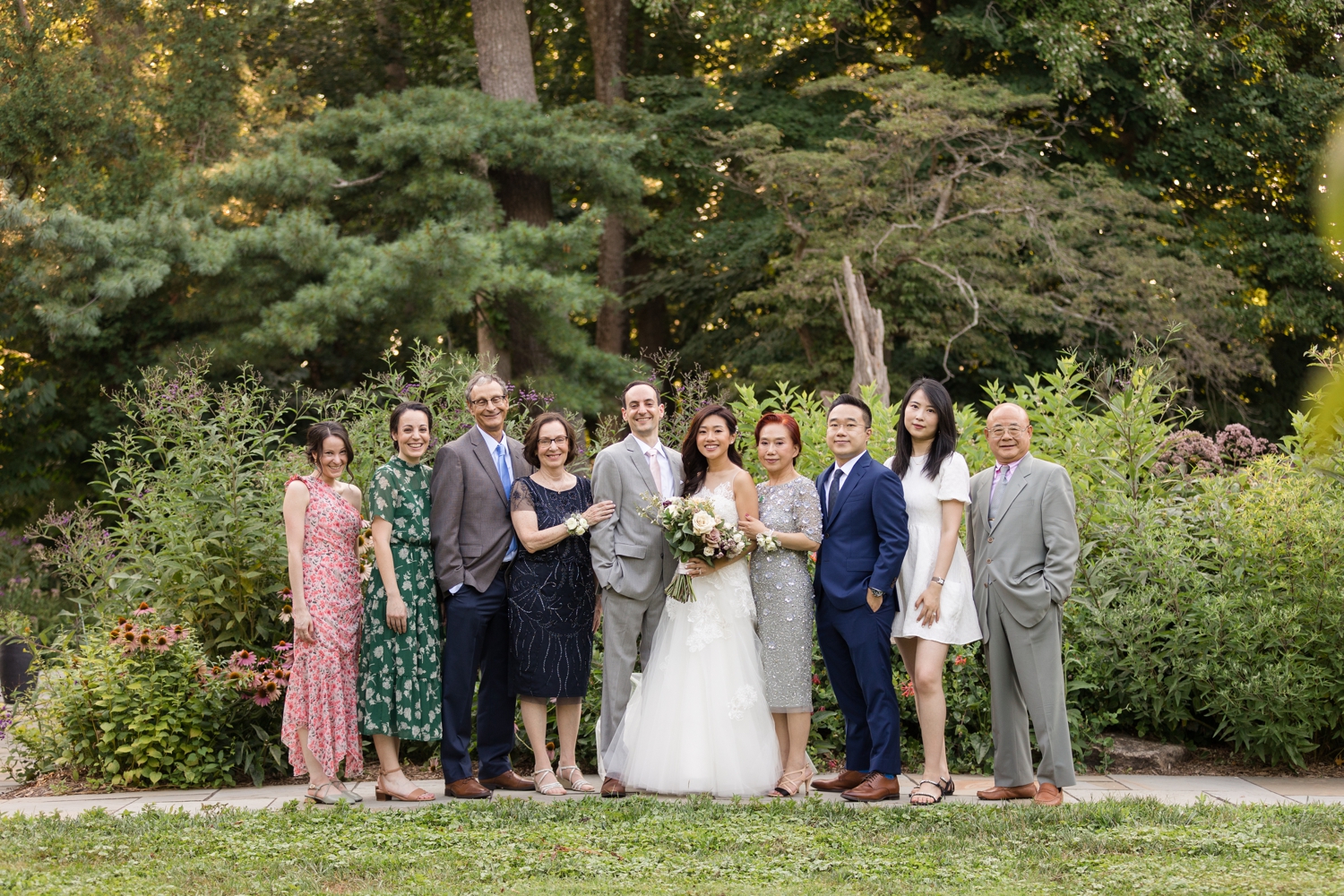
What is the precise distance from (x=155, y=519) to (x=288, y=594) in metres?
0.86

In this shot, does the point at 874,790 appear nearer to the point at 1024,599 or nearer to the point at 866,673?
the point at 866,673

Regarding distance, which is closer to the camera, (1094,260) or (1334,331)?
(1094,260)

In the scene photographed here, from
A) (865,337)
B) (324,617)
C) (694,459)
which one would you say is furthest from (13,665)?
(865,337)

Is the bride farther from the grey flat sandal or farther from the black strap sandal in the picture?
the grey flat sandal

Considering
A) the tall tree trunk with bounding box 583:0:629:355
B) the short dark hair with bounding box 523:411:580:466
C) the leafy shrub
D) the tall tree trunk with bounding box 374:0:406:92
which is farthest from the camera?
the tall tree trunk with bounding box 374:0:406:92

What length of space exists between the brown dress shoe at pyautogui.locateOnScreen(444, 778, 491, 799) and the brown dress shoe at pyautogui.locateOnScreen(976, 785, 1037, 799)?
229 centimetres

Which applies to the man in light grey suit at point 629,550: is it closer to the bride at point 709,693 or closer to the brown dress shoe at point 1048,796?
the bride at point 709,693

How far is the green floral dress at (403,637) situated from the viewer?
5410 millimetres

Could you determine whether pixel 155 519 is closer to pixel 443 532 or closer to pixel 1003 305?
Result: pixel 443 532

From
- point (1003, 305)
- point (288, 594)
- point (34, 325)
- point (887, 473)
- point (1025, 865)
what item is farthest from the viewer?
point (1003, 305)

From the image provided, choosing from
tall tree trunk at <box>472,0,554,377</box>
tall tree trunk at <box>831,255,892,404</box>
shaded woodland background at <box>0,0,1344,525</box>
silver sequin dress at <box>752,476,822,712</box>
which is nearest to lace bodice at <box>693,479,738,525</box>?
silver sequin dress at <box>752,476,822,712</box>

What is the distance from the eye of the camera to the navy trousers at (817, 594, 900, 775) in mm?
5348

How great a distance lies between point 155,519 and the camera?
21.1ft

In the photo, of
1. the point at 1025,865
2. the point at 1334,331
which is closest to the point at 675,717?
the point at 1025,865
